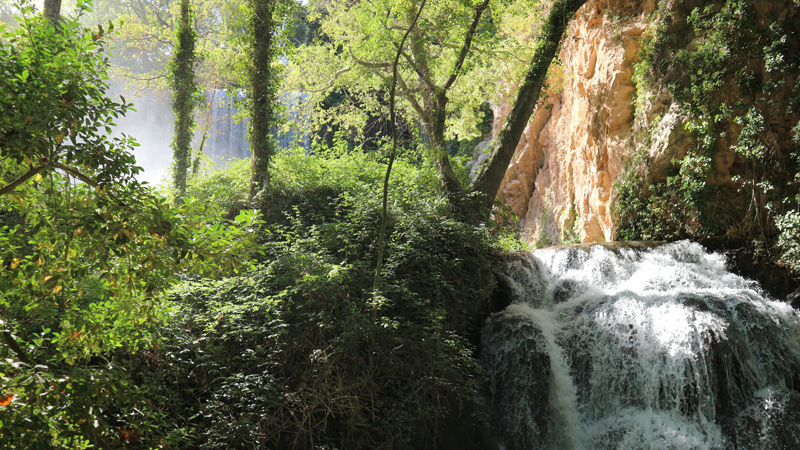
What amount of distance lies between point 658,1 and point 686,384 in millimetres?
7857

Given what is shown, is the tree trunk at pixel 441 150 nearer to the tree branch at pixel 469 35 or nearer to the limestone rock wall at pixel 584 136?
the tree branch at pixel 469 35

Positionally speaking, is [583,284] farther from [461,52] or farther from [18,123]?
[18,123]

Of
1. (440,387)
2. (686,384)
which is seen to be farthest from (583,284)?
(440,387)

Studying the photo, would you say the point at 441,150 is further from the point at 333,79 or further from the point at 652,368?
the point at 652,368

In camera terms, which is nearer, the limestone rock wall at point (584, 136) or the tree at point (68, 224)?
the tree at point (68, 224)

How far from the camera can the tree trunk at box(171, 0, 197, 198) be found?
428 inches

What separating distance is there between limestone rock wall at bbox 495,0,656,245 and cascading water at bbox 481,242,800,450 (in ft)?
13.7

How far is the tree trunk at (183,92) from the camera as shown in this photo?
428 inches

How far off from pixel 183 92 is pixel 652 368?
430 inches

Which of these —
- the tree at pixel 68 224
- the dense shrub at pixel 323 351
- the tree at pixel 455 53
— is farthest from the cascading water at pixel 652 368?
the tree at pixel 68 224

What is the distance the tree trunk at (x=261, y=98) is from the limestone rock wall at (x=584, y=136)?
568 cm

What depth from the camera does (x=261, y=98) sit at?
897cm

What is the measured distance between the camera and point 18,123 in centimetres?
198

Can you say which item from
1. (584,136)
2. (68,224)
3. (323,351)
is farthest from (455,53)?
(68,224)
